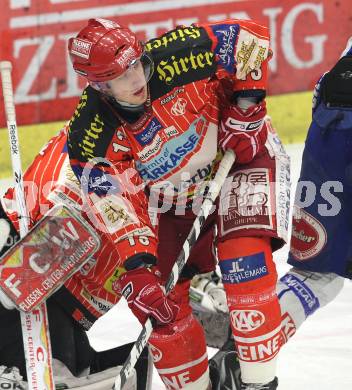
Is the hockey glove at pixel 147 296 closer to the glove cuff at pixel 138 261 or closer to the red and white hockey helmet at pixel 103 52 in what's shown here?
the glove cuff at pixel 138 261

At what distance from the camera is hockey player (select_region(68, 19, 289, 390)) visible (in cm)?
264

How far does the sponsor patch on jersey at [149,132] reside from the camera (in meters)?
2.75

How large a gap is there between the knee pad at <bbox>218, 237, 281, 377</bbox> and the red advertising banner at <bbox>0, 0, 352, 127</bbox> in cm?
220

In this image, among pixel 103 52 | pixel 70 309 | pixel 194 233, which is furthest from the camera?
pixel 70 309

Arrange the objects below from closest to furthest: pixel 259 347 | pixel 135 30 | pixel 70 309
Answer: pixel 259 347
pixel 70 309
pixel 135 30

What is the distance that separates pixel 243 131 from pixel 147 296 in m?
0.51

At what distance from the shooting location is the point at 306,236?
306 centimetres

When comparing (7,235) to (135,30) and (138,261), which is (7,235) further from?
(135,30)

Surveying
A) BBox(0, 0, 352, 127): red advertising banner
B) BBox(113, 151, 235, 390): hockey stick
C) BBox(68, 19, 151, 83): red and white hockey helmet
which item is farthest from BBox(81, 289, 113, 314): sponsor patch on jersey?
BBox(0, 0, 352, 127): red advertising banner

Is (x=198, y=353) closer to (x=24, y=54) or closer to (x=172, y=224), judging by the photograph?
(x=172, y=224)

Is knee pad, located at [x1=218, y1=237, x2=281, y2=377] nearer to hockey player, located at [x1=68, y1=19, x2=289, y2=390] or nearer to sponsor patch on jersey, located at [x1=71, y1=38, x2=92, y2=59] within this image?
hockey player, located at [x1=68, y1=19, x2=289, y2=390]

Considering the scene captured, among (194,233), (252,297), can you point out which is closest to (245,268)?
(252,297)

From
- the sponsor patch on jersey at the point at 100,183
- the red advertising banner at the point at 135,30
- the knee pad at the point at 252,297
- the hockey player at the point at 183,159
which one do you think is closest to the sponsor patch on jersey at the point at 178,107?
the hockey player at the point at 183,159

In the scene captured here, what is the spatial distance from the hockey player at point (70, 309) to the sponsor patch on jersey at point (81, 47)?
47 cm
